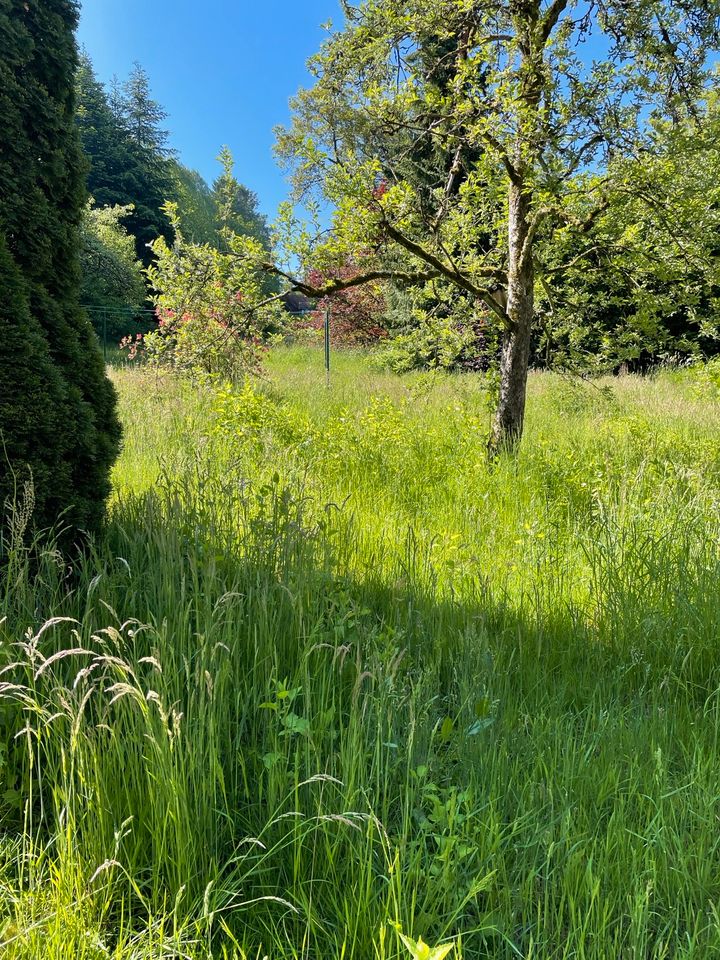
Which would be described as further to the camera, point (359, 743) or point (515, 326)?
point (515, 326)

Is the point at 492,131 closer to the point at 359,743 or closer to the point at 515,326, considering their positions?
the point at 515,326

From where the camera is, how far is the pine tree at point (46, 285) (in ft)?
8.15

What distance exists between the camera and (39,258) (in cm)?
268

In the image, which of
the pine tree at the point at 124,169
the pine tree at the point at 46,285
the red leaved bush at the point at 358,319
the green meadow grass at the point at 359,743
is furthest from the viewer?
the pine tree at the point at 124,169

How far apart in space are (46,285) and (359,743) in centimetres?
266

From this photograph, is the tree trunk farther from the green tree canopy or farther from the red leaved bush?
the red leaved bush

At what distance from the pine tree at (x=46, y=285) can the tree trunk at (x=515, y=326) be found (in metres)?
3.67

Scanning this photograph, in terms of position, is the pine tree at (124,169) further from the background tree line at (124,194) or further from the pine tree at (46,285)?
the pine tree at (46,285)

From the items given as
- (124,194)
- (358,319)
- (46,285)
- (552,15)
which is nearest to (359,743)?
(46,285)

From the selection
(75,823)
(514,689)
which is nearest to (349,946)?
(75,823)

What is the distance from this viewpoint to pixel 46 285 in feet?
9.13

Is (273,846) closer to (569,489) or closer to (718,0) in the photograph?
(569,489)

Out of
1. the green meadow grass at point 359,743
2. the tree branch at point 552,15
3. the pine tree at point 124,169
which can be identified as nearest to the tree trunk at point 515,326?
the tree branch at point 552,15

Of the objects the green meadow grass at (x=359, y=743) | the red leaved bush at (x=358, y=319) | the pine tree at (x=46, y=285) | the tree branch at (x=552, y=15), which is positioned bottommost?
the green meadow grass at (x=359, y=743)
